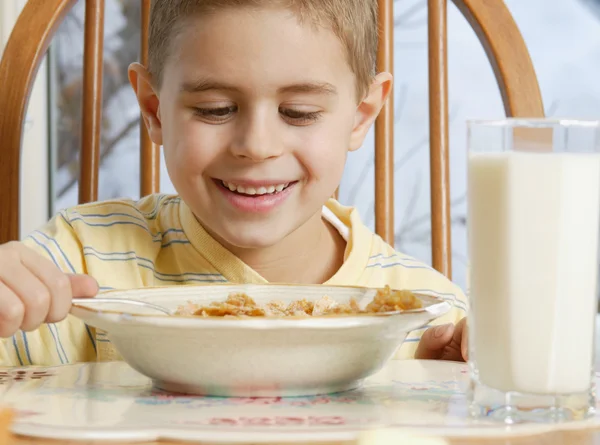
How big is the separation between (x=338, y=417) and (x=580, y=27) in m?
2.31

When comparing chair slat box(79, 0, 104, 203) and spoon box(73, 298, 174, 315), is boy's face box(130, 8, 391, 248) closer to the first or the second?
chair slat box(79, 0, 104, 203)

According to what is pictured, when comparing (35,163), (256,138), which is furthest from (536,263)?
(35,163)

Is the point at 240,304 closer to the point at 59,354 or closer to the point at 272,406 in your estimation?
the point at 272,406

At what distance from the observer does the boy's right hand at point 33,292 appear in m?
0.68

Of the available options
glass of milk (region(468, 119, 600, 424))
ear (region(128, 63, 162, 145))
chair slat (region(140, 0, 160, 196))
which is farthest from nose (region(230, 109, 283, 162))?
glass of milk (region(468, 119, 600, 424))

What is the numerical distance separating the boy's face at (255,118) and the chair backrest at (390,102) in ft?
0.49

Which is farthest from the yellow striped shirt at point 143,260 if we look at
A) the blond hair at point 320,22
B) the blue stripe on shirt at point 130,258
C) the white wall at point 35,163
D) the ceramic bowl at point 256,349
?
the white wall at point 35,163

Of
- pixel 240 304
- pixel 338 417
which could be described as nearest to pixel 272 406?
pixel 338 417

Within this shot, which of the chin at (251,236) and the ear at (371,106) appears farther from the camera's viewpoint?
the ear at (371,106)

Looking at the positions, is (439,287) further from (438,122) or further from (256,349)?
(256,349)

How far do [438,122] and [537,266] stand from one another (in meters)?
0.78

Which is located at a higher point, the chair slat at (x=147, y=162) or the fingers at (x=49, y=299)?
the chair slat at (x=147, y=162)

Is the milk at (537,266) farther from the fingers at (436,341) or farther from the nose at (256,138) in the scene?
the nose at (256,138)

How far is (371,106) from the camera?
124 cm
